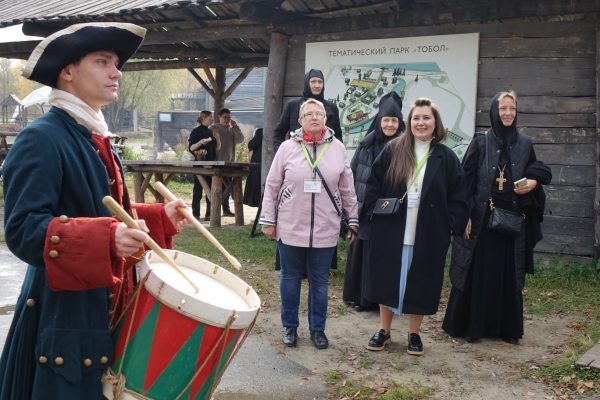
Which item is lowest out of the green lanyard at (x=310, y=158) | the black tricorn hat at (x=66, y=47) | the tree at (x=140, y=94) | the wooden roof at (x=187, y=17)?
the green lanyard at (x=310, y=158)

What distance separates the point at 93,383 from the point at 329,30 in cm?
755

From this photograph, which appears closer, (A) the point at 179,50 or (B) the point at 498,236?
(B) the point at 498,236

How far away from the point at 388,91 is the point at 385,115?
2.89m

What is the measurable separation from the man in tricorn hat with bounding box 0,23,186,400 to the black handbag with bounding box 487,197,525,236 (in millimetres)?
3525

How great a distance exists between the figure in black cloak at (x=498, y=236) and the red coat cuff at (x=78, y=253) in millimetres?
3717

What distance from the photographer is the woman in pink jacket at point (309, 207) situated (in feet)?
16.5

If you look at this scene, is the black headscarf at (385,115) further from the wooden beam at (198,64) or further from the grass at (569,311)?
the wooden beam at (198,64)

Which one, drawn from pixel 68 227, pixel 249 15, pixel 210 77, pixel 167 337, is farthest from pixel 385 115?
pixel 210 77

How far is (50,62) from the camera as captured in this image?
216 cm

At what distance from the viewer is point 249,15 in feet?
29.3

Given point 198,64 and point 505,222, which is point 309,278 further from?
point 198,64

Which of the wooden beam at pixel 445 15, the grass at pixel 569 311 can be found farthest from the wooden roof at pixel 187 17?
the grass at pixel 569 311

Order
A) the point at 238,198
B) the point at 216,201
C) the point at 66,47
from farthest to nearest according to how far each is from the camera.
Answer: the point at 238,198, the point at 216,201, the point at 66,47

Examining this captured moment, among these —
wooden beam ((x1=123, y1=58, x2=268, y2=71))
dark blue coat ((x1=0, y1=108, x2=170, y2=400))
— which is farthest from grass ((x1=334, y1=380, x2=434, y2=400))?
wooden beam ((x1=123, y1=58, x2=268, y2=71))
